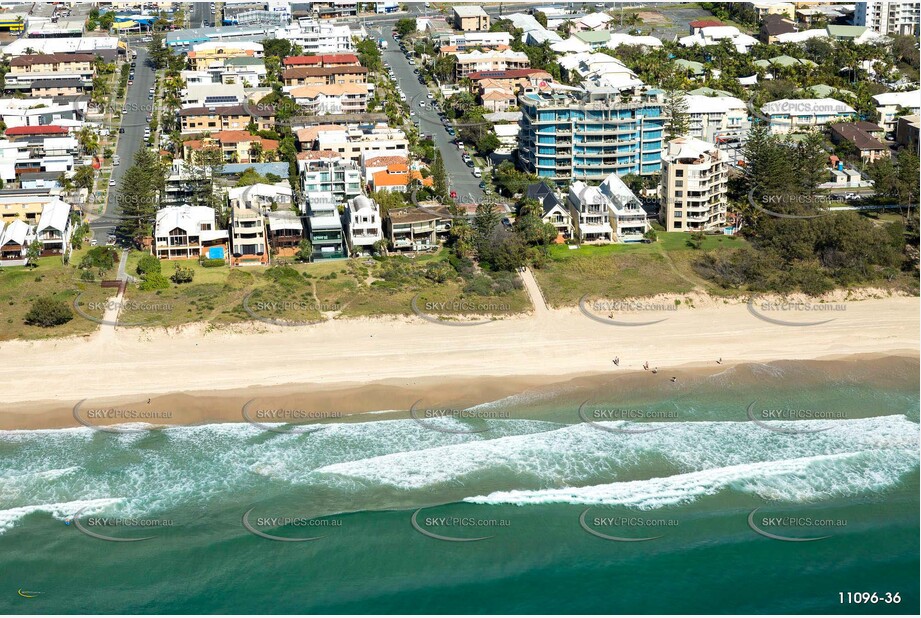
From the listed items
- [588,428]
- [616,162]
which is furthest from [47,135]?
[588,428]

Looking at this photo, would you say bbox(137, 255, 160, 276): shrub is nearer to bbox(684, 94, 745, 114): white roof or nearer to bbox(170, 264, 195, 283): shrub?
bbox(170, 264, 195, 283): shrub

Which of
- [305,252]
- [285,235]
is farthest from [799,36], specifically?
[305,252]

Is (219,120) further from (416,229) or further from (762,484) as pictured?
(762,484)

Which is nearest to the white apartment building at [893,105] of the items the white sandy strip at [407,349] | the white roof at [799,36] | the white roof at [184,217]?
the white roof at [799,36]

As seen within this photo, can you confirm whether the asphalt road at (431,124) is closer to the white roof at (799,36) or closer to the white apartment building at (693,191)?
the white apartment building at (693,191)

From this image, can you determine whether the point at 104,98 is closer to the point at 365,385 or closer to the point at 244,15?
the point at 244,15
